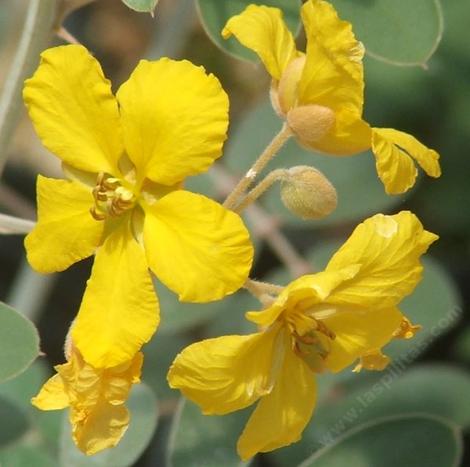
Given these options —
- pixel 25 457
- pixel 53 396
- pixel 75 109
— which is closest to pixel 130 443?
pixel 25 457

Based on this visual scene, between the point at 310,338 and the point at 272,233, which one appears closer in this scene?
the point at 310,338

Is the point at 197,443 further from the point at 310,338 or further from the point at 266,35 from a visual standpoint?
the point at 266,35

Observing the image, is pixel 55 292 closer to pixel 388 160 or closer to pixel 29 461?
pixel 29 461

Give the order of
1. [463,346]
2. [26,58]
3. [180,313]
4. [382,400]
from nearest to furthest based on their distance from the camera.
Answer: [26,58]
[382,400]
[180,313]
[463,346]

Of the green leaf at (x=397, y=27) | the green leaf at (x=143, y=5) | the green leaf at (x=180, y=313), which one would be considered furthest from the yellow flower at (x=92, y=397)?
the green leaf at (x=180, y=313)

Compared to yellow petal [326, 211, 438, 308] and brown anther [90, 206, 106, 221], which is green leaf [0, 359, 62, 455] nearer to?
brown anther [90, 206, 106, 221]

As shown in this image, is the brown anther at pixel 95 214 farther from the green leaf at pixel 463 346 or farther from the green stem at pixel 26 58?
the green leaf at pixel 463 346

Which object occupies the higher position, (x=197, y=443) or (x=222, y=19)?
(x=222, y=19)

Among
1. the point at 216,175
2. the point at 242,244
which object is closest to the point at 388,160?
the point at 242,244

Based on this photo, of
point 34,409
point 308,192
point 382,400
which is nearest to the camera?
point 308,192

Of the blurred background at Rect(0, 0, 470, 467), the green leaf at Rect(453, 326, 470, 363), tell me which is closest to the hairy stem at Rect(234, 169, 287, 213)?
the blurred background at Rect(0, 0, 470, 467)
